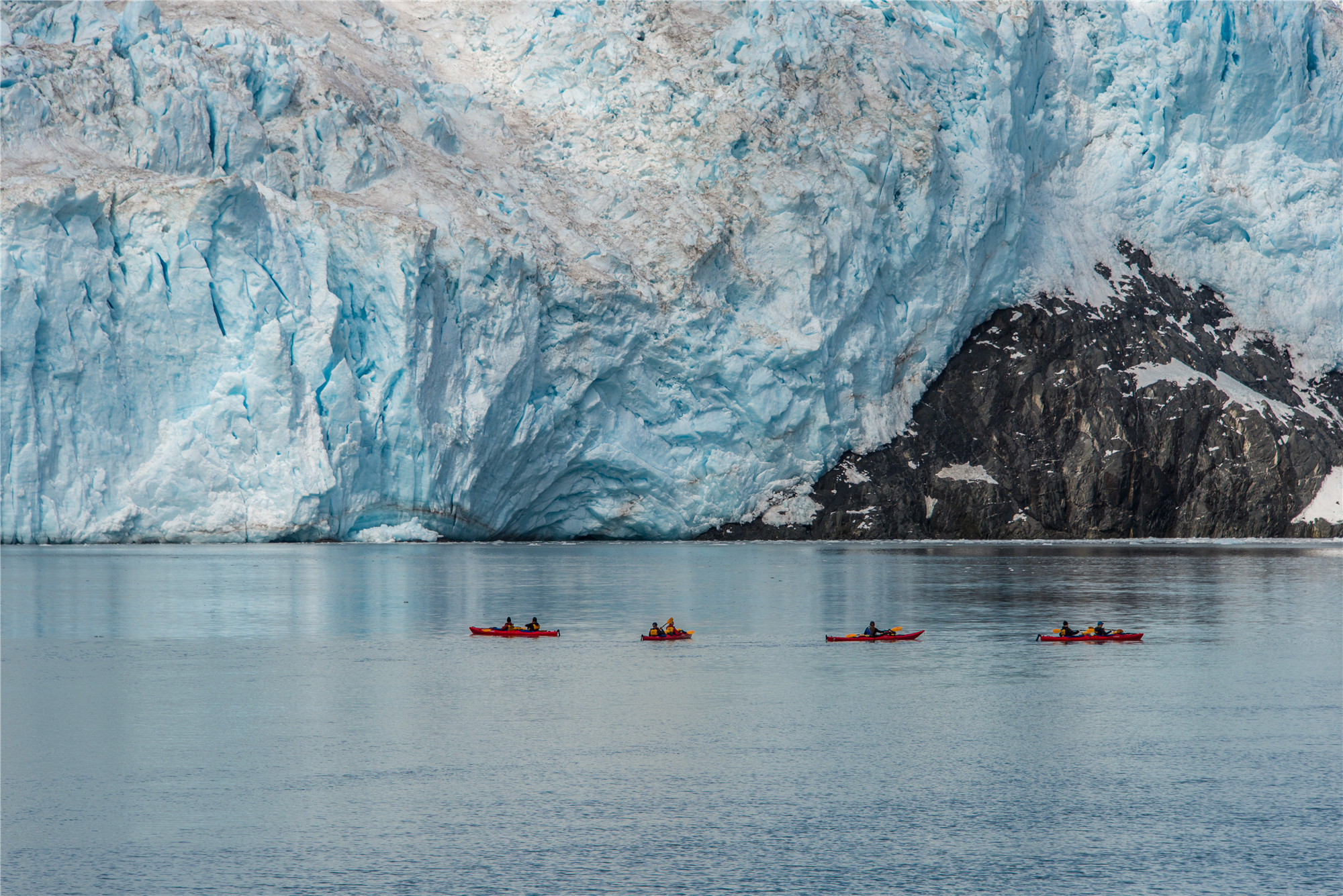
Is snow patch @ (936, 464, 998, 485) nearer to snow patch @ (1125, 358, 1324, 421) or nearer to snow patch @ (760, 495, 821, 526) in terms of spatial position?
snow patch @ (760, 495, 821, 526)

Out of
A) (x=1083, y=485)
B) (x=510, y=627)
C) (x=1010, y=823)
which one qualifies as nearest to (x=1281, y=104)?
(x=1083, y=485)

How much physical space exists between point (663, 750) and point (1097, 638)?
10507 millimetres

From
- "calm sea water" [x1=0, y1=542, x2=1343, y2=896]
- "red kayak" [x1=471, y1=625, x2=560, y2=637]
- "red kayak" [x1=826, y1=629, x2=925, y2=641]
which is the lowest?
"calm sea water" [x1=0, y1=542, x2=1343, y2=896]

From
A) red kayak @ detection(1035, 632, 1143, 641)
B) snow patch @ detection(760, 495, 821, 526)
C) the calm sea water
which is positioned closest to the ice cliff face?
snow patch @ detection(760, 495, 821, 526)

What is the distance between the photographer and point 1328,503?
47875 mm

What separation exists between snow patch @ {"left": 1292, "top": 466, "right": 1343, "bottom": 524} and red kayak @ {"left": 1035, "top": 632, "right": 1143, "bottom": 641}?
32015 mm

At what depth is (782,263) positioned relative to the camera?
141ft

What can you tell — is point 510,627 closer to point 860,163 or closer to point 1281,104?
point 860,163

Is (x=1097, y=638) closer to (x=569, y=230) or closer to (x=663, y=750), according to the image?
(x=663, y=750)

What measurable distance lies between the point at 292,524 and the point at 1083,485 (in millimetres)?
28182

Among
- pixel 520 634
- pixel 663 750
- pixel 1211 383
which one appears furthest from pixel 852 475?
pixel 663 750

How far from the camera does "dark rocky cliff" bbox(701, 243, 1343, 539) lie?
155ft

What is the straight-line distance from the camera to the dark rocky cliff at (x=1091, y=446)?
47.1 m

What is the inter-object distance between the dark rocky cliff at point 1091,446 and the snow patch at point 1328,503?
0.25 metres
